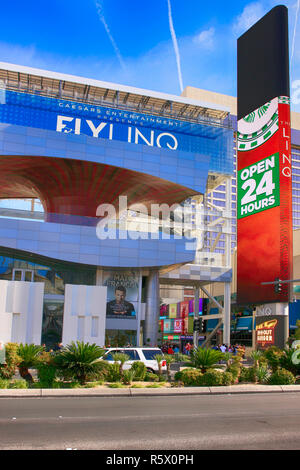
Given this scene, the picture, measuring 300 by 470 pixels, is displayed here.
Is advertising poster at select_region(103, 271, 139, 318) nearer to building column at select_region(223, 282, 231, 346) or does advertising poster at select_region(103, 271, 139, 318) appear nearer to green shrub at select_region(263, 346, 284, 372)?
building column at select_region(223, 282, 231, 346)

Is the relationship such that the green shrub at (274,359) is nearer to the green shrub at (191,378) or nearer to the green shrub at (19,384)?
the green shrub at (191,378)

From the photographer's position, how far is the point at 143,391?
60.2 ft

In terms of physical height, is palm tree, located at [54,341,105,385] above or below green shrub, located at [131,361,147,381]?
A: above

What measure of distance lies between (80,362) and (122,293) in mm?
29824

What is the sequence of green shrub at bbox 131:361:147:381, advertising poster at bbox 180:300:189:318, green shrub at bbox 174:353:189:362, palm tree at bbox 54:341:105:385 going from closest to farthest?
palm tree at bbox 54:341:105:385, green shrub at bbox 131:361:147:381, green shrub at bbox 174:353:189:362, advertising poster at bbox 180:300:189:318

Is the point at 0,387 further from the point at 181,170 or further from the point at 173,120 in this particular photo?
the point at 173,120

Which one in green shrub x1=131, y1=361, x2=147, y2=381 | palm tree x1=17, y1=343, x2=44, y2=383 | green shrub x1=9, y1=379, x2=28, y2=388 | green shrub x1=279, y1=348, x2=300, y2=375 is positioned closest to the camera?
green shrub x1=9, y1=379, x2=28, y2=388

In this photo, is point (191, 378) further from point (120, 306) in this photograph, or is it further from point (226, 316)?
point (226, 316)

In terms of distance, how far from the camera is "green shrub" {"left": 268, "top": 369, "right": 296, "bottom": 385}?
2166 cm

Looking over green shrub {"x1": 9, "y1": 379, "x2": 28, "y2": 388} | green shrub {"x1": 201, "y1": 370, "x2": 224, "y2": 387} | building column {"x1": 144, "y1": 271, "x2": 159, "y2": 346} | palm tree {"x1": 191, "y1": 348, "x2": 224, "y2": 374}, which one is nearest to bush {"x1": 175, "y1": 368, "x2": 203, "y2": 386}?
green shrub {"x1": 201, "y1": 370, "x2": 224, "y2": 387}

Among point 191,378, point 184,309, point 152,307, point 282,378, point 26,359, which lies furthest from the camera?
point 184,309

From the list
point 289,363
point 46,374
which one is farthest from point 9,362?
point 289,363

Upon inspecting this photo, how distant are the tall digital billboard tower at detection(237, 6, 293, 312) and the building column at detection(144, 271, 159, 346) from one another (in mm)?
8843

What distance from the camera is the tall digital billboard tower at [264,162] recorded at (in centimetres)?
4722
